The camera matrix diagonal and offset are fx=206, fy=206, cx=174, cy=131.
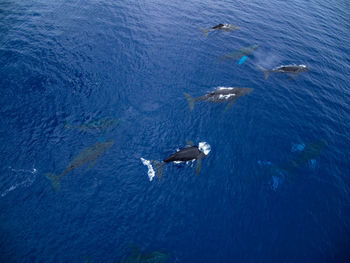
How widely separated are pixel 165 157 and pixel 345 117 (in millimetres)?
29702

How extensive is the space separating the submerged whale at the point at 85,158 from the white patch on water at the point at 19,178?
1560 millimetres

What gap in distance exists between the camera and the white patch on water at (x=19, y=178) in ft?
70.1

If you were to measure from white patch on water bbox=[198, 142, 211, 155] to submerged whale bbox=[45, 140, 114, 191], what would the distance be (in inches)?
433

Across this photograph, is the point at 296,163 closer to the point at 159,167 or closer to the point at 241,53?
the point at 159,167

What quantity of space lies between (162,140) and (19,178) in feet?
52.6

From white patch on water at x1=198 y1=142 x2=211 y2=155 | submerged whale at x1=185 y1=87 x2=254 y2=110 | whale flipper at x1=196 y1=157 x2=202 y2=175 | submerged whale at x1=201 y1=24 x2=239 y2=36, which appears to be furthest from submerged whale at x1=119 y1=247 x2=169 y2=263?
submerged whale at x1=201 y1=24 x2=239 y2=36

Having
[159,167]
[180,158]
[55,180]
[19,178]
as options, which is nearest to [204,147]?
[180,158]

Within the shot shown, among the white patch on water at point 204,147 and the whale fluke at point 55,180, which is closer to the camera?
the whale fluke at point 55,180

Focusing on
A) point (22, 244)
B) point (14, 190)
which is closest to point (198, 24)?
point (14, 190)

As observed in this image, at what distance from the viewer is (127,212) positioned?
2089cm

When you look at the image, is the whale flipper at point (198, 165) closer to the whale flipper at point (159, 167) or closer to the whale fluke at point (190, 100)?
the whale flipper at point (159, 167)

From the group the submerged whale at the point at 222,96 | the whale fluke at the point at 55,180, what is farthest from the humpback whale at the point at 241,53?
the whale fluke at the point at 55,180

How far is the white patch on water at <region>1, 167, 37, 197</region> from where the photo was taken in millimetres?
21375

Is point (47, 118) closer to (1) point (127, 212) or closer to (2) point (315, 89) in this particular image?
(1) point (127, 212)
